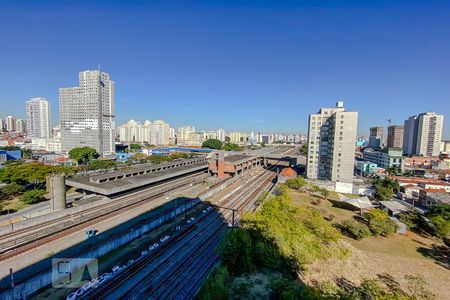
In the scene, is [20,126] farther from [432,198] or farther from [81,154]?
[432,198]

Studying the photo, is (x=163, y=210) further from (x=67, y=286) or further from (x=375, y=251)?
(x=375, y=251)

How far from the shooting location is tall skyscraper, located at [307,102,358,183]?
123ft

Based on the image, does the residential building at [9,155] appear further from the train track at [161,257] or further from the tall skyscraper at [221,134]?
the tall skyscraper at [221,134]

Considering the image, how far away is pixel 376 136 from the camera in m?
130

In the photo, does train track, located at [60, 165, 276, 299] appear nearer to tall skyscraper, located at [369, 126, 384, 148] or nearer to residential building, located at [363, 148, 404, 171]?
residential building, located at [363, 148, 404, 171]

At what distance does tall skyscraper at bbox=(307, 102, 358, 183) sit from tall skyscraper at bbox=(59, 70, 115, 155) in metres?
67.1

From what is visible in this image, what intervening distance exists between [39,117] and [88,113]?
50.5 metres

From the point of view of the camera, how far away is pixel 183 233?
19.2 metres

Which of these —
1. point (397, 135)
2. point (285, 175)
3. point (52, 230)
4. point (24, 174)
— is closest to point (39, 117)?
point (24, 174)

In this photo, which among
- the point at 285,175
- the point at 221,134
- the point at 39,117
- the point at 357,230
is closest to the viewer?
the point at 357,230

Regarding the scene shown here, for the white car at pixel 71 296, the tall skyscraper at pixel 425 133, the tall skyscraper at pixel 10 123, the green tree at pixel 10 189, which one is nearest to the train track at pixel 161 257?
the white car at pixel 71 296

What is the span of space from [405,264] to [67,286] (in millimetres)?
23702

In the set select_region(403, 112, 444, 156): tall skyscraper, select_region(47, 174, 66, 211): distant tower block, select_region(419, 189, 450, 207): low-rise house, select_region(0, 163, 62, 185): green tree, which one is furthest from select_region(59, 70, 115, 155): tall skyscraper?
select_region(403, 112, 444, 156): tall skyscraper

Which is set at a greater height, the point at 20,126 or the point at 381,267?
the point at 20,126
